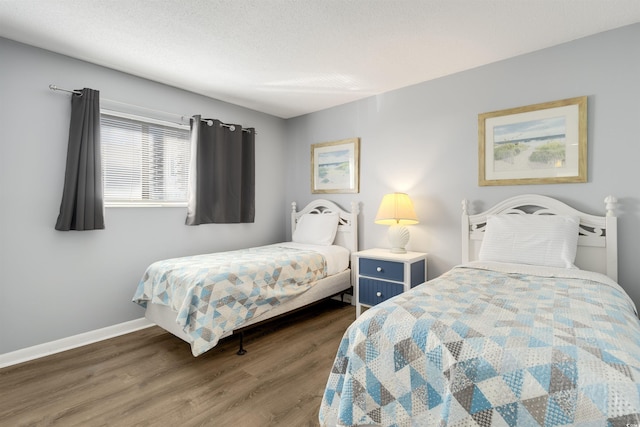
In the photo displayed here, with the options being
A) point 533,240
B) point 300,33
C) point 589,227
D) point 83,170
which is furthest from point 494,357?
point 83,170

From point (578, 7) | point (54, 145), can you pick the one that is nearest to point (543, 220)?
point (578, 7)

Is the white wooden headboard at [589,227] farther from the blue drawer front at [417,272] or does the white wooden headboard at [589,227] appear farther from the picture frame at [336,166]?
the picture frame at [336,166]

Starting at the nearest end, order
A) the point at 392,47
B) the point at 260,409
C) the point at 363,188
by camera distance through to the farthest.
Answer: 1. the point at 260,409
2. the point at 392,47
3. the point at 363,188

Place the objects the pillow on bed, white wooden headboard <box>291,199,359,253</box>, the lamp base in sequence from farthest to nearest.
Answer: white wooden headboard <box>291,199,359,253</box>
the lamp base
the pillow on bed

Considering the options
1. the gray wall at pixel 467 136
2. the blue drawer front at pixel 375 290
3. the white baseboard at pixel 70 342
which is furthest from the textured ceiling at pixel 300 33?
the white baseboard at pixel 70 342

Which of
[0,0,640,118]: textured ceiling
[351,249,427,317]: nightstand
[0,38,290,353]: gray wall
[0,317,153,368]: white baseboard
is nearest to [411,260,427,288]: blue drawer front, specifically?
[351,249,427,317]: nightstand

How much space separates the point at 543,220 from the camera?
2.40 metres

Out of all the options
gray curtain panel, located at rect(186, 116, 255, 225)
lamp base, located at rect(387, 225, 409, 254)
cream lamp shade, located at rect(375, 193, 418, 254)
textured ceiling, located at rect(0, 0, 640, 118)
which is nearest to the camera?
textured ceiling, located at rect(0, 0, 640, 118)

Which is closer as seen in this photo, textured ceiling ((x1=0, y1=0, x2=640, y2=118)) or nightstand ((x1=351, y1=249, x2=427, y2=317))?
textured ceiling ((x1=0, y1=0, x2=640, y2=118))

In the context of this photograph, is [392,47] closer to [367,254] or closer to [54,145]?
[367,254]

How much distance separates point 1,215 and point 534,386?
3.30 m

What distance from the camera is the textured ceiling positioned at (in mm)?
2033

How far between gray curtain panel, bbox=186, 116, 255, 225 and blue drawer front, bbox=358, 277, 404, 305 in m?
1.63

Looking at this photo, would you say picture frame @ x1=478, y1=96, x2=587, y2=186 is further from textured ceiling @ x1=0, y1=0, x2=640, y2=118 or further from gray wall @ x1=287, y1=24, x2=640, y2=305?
textured ceiling @ x1=0, y1=0, x2=640, y2=118
